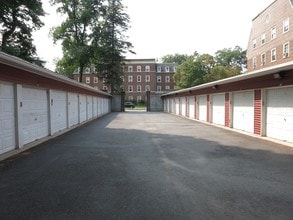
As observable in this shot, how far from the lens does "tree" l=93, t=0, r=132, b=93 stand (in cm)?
4063

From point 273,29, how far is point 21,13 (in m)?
26.5

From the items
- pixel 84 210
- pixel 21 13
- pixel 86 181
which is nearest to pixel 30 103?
pixel 86 181

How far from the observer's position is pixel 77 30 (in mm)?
39531

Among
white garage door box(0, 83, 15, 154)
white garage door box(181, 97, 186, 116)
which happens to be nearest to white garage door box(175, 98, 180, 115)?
white garage door box(181, 97, 186, 116)

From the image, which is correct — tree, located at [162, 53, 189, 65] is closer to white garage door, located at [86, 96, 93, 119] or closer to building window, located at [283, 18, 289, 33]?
building window, located at [283, 18, 289, 33]

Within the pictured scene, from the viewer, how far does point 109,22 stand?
42.5 metres

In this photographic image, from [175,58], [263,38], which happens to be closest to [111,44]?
[263,38]

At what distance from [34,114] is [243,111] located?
10405mm

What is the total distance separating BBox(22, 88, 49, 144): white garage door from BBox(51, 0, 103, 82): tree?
2517 cm

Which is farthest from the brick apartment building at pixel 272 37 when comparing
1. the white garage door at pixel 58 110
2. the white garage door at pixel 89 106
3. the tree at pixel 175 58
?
the tree at pixel 175 58

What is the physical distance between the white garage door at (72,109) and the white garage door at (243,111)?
395 inches

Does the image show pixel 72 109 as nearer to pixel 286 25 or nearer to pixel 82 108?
pixel 82 108

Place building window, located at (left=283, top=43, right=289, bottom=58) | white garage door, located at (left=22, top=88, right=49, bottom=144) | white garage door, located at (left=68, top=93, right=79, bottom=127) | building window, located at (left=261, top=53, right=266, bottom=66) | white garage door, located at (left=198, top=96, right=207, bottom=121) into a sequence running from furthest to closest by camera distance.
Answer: building window, located at (left=261, top=53, right=266, bottom=66), building window, located at (left=283, top=43, right=289, bottom=58), white garage door, located at (left=198, top=96, right=207, bottom=121), white garage door, located at (left=68, top=93, right=79, bottom=127), white garage door, located at (left=22, top=88, right=49, bottom=144)

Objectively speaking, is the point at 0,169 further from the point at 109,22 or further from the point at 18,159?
the point at 109,22
